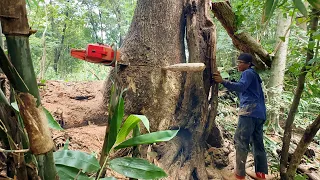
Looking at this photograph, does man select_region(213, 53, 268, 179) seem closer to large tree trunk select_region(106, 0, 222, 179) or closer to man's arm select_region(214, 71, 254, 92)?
man's arm select_region(214, 71, 254, 92)

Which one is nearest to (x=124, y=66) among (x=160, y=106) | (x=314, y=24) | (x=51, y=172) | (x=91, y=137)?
(x=160, y=106)

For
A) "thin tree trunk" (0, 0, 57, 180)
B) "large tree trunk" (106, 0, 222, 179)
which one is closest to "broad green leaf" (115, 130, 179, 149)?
"thin tree trunk" (0, 0, 57, 180)

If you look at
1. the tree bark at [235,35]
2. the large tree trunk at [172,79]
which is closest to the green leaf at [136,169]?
the large tree trunk at [172,79]

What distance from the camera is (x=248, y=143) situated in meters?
3.28

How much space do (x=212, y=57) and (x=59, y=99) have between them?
216 centimetres

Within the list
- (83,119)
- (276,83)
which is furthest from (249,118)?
(83,119)

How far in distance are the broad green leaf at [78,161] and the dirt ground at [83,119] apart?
1.38 metres

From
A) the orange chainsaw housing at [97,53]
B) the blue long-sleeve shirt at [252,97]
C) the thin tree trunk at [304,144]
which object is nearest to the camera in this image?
the orange chainsaw housing at [97,53]

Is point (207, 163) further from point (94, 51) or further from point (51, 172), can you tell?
point (51, 172)

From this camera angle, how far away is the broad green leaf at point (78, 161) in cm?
90

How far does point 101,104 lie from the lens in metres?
3.17

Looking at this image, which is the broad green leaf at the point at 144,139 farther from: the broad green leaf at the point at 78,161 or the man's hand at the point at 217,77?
the man's hand at the point at 217,77

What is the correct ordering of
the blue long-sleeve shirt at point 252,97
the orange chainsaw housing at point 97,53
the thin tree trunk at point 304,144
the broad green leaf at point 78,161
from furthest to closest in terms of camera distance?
1. the blue long-sleeve shirt at point 252,97
2. the thin tree trunk at point 304,144
3. the orange chainsaw housing at point 97,53
4. the broad green leaf at point 78,161

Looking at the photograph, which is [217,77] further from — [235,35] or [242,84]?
[235,35]
